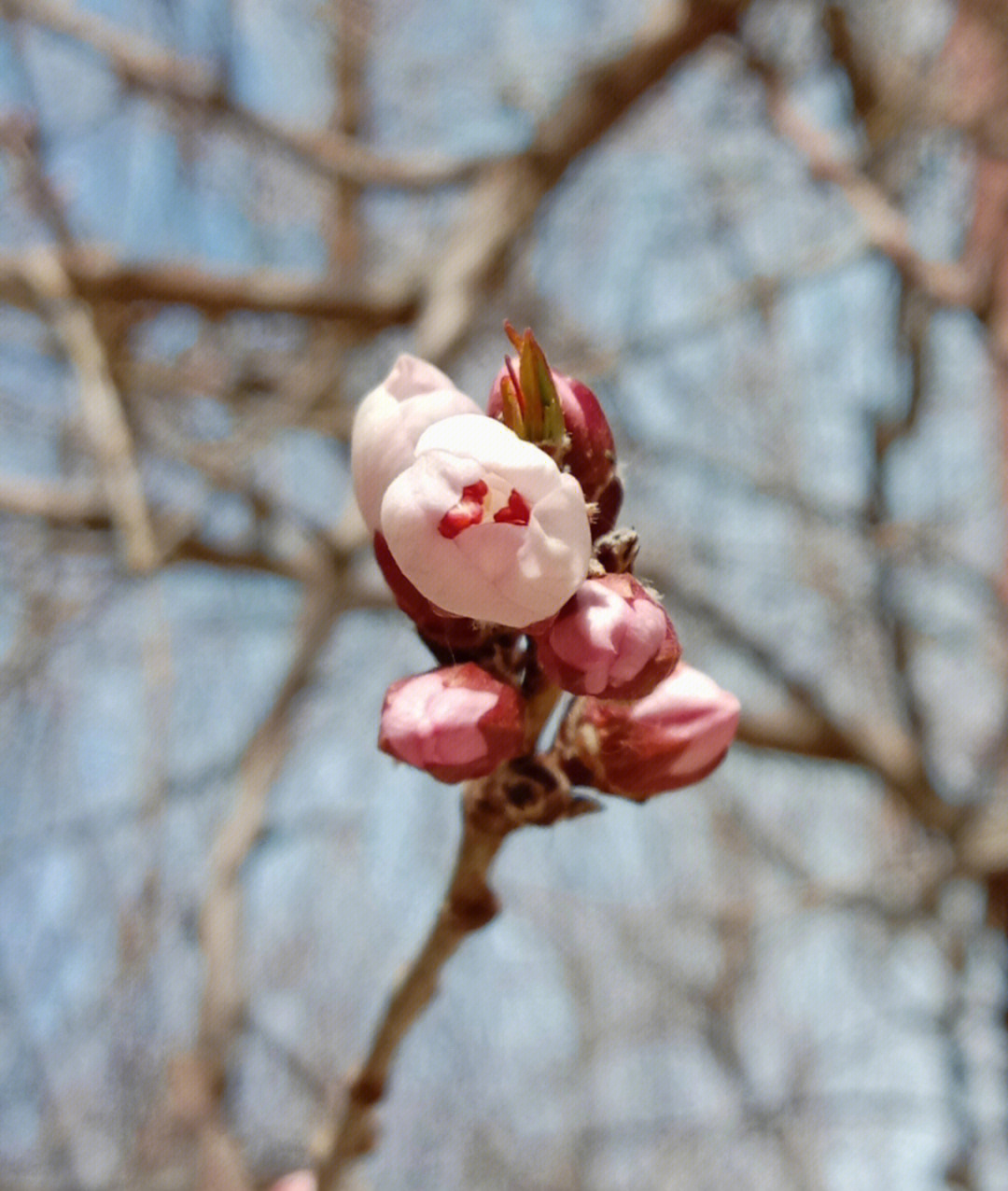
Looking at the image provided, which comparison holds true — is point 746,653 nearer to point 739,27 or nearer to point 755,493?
point 755,493

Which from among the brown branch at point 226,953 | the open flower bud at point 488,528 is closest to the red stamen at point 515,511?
the open flower bud at point 488,528

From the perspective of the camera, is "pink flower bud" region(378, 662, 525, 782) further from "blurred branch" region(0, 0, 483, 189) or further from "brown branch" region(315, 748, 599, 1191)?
"blurred branch" region(0, 0, 483, 189)

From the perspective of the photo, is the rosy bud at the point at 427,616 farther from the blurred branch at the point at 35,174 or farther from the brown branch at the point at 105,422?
the blurred branch at the point at 35,174

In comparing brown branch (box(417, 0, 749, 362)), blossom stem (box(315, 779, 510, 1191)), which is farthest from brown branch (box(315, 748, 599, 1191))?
brown branch (box(417, 0, 749, 362))

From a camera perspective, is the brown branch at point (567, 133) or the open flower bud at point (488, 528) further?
the brown branch at point (567, 133)

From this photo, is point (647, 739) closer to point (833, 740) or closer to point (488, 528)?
point (488, 528)

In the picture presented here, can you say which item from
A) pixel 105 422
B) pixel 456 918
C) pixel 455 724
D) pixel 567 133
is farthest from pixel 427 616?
pixel 567 133
